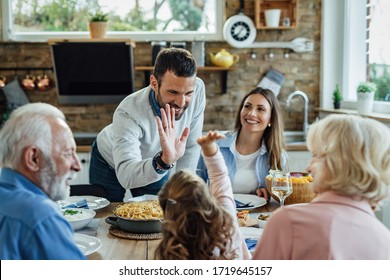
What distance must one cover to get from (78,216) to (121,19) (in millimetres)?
2811

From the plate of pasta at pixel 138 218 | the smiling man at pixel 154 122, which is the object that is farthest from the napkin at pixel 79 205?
the plate of pasta at pixel 138 218

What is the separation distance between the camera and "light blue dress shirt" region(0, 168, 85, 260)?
1.29m

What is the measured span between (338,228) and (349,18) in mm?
3600

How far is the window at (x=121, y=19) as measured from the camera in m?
4.73

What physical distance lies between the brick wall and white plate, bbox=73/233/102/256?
9.33ft

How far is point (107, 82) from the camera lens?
4.59 m

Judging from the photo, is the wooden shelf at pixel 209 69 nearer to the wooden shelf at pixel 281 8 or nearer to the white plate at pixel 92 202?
the wooden shelf at pixel 281 8

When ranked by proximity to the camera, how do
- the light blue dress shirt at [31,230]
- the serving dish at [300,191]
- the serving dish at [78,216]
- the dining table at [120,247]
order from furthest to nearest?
the serving dish at [300,191] < the serving dish at [78,216] < the dining table at [120,247] < the light blue dress shirt at [31,230]

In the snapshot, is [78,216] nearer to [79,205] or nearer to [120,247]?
[79,205]

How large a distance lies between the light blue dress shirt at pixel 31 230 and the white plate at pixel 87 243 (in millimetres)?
578

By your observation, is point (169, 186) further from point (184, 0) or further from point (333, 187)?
point (184, 0)
